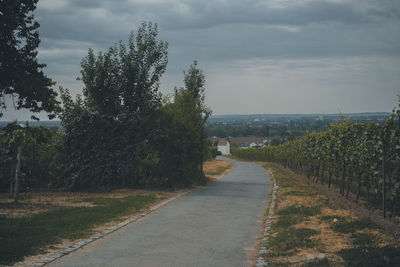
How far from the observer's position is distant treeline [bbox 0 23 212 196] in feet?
64.1

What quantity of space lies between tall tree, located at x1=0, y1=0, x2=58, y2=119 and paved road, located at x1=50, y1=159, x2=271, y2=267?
623 cm

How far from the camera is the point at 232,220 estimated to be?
11852 millimetres

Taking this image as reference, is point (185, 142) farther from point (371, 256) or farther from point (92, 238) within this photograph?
point (371, 256)

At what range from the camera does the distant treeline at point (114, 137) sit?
64.1ft

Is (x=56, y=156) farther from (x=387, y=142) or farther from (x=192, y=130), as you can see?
(x=387, y=142)

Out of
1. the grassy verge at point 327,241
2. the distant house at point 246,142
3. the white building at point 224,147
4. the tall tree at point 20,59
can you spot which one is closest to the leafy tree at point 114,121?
the tall tree at point 20,59

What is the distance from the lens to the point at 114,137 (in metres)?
20.2

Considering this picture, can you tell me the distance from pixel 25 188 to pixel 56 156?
6.92 feet

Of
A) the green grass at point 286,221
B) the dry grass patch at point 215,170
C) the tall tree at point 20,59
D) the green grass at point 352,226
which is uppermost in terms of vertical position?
the tall tree at point 20,59

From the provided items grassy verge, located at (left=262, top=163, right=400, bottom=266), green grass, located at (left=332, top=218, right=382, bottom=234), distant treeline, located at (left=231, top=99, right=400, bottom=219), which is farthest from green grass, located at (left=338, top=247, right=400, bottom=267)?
distant treeline, located at (left=231, top=99, right=400, bottom=219)

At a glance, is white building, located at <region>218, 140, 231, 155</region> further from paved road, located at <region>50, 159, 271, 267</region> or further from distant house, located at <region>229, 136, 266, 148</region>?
paved road, located at <region>50, 159, 271, 267</region>

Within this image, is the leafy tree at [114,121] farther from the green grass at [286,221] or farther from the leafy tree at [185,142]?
the green grass at [286,221]

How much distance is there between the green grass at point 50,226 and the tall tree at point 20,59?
4.48 metres

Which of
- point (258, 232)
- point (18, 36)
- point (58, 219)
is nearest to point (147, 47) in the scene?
point (18, 36)
